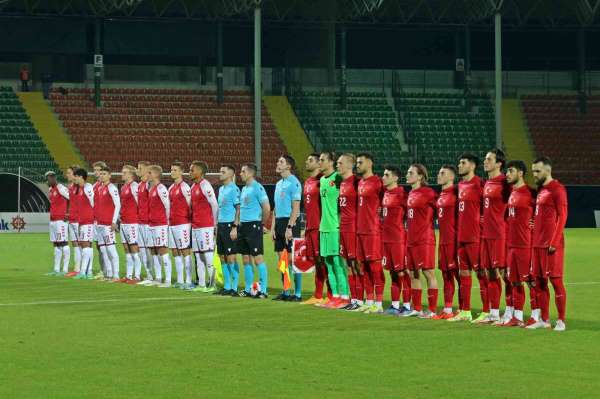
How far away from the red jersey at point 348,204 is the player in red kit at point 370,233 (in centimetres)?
21

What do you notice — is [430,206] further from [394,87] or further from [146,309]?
[394,87]

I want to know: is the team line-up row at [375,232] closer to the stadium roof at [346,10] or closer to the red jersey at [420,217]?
the red jersey at [420,217]

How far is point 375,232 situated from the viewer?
16859mm

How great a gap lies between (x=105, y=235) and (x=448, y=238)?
9.95m

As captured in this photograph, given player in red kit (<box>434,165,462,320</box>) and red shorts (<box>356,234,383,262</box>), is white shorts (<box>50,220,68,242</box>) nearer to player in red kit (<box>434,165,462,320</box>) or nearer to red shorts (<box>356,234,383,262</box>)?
red shorts (<box>356,234,383,262</box>)

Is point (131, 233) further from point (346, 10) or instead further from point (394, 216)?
point (346, 10)

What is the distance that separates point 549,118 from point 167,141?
18.1 meters

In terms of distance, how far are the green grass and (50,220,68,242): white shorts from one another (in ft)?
22.6

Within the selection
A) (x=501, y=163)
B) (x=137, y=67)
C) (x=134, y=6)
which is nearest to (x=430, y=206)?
(x=501, y=163)

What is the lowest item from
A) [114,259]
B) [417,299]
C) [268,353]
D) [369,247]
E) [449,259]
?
[268,353]

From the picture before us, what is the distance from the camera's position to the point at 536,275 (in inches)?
567

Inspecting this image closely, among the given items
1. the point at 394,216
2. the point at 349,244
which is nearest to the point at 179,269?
the point at 349,244

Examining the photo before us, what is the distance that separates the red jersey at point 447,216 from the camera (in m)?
15.7

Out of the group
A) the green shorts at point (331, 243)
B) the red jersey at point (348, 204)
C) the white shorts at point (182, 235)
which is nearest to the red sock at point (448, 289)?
the red jersey at point (348, 204)
